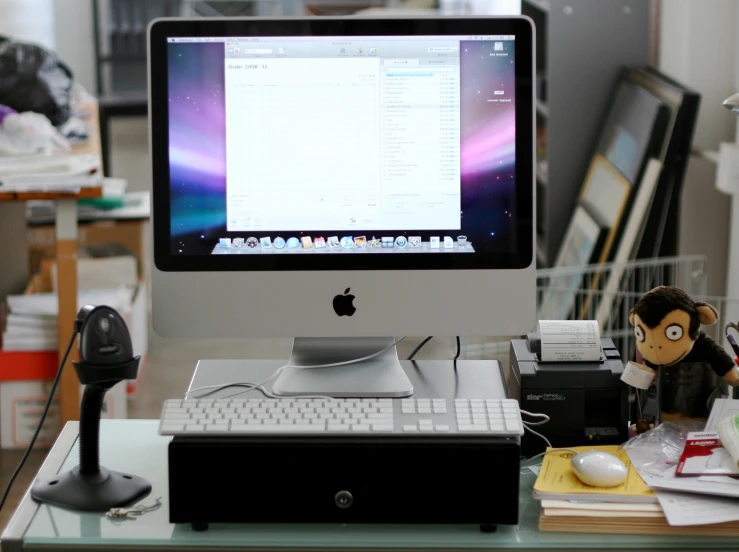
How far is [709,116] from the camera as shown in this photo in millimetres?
2914

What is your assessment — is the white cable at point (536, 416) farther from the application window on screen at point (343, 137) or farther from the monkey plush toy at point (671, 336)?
the application window on screen at point (343, 137)

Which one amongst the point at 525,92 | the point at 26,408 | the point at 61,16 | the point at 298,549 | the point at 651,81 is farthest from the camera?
the point at 61,16

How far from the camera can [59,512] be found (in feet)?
3.88

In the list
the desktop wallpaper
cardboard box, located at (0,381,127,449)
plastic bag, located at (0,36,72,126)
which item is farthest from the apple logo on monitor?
plastic bag, located at (0,36,72,126)

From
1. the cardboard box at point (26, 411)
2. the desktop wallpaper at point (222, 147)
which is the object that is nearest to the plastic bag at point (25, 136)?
the cardboard box at point (26, 411)

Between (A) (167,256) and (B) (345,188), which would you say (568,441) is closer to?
(B) (345,188)

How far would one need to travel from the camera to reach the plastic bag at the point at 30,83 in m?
3.42

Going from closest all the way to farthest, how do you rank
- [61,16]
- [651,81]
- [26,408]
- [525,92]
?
1. [525,92]
2. [26,408]
3. [651,81]
4. [61,16]

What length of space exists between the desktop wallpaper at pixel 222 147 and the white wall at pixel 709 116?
1797 millimetres

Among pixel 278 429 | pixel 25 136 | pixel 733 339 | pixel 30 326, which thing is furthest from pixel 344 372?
pixel 25 136

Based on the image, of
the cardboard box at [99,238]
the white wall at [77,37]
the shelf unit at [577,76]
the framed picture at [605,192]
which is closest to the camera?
the framed picture at [605,192]

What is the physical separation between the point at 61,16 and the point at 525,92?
5.82 meters

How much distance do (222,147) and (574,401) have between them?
0.57m

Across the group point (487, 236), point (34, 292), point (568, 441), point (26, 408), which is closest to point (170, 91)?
point (487, 236)
